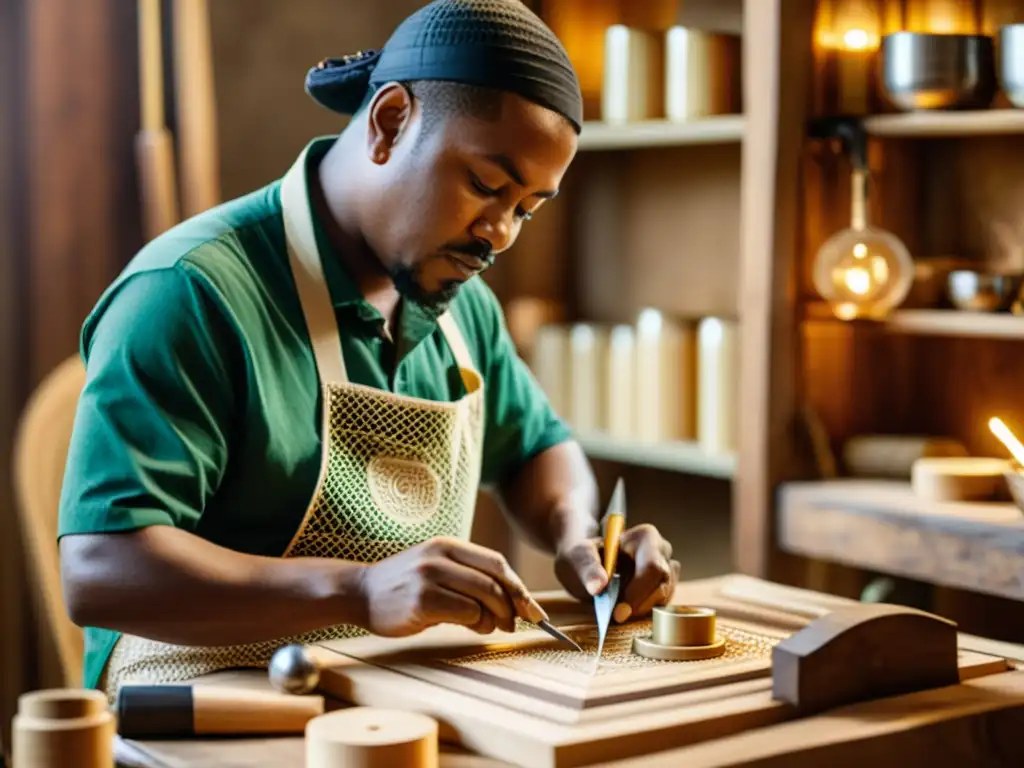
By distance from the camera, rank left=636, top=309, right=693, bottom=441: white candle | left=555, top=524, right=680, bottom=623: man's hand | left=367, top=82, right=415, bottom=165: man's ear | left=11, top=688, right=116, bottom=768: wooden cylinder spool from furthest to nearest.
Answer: left=636, top=309, right=693, bottom=441: white candle → left=367, top=82, right=415, bottom=165: man's ear → left=555, top=524, right=680, bottom=623: man's hand → left=11, top=688, right=116, bottom=768: wooden cylinder spool

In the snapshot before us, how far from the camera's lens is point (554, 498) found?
7.24ft

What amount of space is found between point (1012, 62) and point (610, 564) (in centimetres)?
142

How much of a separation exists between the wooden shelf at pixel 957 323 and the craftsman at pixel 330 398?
1025 millimetres

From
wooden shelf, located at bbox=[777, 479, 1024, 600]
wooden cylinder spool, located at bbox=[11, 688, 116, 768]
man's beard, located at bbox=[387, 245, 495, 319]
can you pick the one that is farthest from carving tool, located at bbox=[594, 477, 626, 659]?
wooden shelf, located at bbox=[777, 479, 1024, 600]

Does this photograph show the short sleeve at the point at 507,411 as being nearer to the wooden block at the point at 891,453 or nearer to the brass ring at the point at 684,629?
the brass ring at the point at 684,629

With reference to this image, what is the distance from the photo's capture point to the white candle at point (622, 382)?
133 inches

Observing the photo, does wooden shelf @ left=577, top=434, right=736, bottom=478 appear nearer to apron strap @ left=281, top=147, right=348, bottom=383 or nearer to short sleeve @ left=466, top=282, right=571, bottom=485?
short sleeve @ left=466, top=282, right=571, bottom=485

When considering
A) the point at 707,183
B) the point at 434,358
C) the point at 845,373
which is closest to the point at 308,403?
the point at 434,358

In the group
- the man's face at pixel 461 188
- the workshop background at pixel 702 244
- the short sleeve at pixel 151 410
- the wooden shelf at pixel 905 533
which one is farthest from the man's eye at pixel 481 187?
the wooden shelf at pixel 905 533

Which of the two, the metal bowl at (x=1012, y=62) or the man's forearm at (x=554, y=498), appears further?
the metal bowl at (x=1012, y=62)

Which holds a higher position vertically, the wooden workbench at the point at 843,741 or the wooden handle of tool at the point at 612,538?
the wooden handle of tool at the point at 612,538

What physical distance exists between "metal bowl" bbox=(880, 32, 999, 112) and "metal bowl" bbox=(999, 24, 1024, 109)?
0.21ft

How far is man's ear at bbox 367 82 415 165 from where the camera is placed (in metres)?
1.85

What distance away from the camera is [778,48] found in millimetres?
2879
